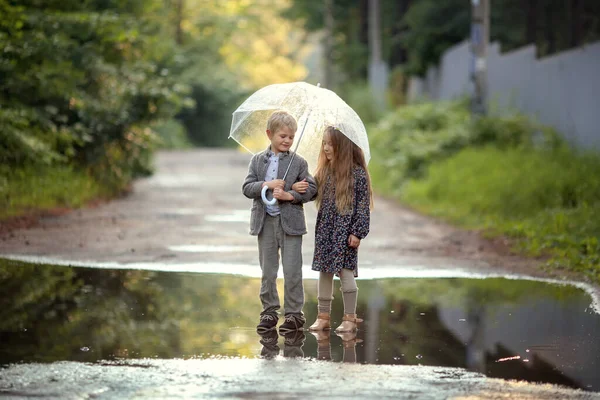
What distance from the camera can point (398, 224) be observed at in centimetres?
1712

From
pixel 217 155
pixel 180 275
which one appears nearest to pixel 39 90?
pixel 180 275

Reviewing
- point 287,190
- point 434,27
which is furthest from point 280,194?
point 434,27

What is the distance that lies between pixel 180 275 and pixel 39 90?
7.06m

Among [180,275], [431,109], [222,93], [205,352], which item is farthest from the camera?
[222,93]

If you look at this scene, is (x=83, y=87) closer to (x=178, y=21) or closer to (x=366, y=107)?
(x=366, y=107)

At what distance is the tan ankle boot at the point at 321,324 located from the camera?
27.4ft

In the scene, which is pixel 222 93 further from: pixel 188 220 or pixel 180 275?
pixel 180 275

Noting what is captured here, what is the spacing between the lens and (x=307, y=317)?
8.97 metres

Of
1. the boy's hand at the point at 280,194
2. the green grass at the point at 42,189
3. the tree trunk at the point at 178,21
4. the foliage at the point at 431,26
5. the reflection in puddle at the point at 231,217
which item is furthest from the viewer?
the tree trunk at the point at 178,21

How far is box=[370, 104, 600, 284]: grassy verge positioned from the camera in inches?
543

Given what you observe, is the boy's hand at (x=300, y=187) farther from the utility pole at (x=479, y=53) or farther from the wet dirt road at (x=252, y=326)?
the utility pole at (x=479, y=53)

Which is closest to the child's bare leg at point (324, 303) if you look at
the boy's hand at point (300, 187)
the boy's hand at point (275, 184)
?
the boy's hand at point (300, 187)

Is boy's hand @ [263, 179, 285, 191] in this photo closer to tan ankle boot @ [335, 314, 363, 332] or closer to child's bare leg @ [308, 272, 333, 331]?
child's bare leg @ [308, 272, 333, 331]

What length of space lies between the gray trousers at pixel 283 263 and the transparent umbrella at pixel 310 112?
2.07 ft
